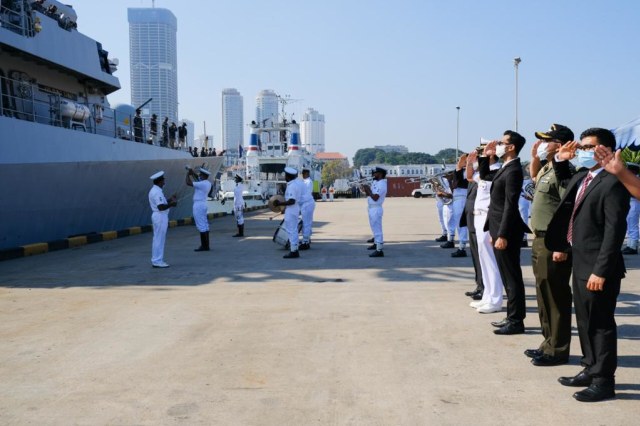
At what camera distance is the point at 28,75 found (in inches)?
483

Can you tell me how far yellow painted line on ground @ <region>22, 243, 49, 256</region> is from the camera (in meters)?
10.9

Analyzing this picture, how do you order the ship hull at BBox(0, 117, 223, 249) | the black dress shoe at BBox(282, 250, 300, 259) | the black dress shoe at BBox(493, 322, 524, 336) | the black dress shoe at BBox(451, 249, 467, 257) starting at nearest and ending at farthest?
the black dress shoe at BBox(493, 322, 524, 336) → the black dress shoe at BBox(451, 249, 467, 257) → the ship hull at BBox(0, 117, 223, 249) → the black dress shoe at BBox(282, 250, 300, 259)

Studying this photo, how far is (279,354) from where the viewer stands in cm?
433

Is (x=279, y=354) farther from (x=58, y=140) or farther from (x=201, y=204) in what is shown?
(x=58, y=140)

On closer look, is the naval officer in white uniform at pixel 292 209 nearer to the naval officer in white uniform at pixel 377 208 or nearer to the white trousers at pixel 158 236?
the naval officer in white uniform at pixel 377 208

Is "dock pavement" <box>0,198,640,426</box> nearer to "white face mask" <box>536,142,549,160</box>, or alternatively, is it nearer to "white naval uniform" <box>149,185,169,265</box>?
"white naval uniform" <box>149,185,169,265</box>

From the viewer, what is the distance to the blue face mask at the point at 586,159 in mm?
3354

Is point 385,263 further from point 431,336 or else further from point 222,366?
point 222,366

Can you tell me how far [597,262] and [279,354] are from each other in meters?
2.41

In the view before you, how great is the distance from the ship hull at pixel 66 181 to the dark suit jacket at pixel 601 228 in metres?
9.50

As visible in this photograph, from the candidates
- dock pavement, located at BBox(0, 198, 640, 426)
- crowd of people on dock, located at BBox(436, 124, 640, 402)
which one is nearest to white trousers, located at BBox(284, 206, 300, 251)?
dock pavement, located at BBox(0, 198, 640, 426)

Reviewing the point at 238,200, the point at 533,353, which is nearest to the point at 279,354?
the point at 533,353

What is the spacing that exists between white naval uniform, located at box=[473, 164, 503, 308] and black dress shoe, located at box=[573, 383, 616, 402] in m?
2.36

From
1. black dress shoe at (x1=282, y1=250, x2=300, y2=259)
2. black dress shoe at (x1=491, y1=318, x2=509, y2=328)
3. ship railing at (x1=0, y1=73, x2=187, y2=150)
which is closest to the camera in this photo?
black dress shoe at (x1=491, y1=318, x2=509, y2=328)
